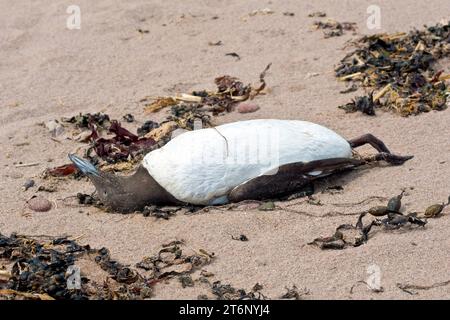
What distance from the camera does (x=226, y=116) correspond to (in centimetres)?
618

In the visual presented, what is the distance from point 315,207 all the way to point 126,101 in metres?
2.55

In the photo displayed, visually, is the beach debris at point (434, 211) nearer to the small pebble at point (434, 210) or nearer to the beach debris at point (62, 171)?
the small pebble at point (434, 210)

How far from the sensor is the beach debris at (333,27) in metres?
7.55

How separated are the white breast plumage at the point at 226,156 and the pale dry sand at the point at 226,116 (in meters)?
0.17

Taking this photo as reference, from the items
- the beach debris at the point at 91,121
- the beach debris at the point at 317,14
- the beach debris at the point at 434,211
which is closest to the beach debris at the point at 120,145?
the beach debris at the point at 91,121

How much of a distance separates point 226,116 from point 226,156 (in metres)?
1.61

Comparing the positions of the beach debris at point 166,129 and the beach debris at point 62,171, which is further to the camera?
the beach debris at point 166,129

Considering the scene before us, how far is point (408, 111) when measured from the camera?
5758 mm

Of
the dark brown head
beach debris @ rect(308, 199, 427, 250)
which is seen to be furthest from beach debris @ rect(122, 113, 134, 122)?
beach debris @ rect(308, 199, 427, 250)

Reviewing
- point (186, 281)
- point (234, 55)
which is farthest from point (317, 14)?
point (186, 281)

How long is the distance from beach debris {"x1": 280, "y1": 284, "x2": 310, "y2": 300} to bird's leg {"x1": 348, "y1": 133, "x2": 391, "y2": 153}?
1.45m

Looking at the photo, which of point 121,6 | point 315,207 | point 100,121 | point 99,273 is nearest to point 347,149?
point 315,207

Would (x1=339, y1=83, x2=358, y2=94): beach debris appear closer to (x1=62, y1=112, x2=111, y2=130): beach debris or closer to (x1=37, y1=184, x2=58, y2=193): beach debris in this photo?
(x1=62, y1=112, x2=111, y2=130): beach debris

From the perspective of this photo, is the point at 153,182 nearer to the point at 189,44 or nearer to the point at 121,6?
the point at 189,44
